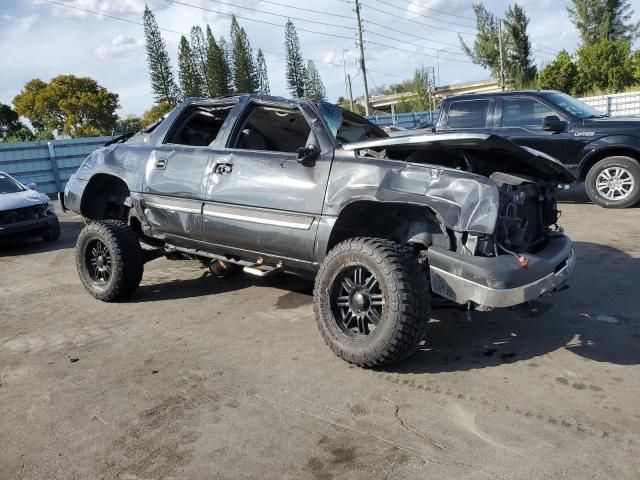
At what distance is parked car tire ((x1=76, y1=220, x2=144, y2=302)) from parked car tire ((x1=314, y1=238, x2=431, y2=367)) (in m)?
2.22

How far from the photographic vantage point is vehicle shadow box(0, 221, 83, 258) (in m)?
8.48

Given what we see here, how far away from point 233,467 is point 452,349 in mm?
1789

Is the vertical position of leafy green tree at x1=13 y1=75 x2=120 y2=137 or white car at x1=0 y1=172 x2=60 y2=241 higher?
leafy green tree at x1=13 y1=75 x2=120 y2=137

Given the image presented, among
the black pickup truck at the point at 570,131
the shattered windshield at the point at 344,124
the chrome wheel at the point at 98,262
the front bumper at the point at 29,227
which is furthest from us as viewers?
the front bumper at the point at 29,227

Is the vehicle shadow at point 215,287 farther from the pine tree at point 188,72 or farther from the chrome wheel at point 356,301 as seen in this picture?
the pine tree at point 188,72

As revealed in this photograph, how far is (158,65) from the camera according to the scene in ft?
192

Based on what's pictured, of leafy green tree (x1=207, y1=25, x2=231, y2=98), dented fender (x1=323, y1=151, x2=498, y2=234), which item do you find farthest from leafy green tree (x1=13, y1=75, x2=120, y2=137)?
dented fender (x1=323, y1=151, x2=498, y2=234)

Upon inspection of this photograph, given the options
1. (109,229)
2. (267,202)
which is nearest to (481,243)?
(267,202)

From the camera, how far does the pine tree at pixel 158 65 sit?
2263 inches

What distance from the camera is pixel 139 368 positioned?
12.0 ft

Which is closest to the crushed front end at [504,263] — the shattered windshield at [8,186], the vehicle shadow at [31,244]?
the vehicle shadow at [31,244]

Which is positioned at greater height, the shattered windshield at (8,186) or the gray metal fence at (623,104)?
the gray metal fence at (623,104)

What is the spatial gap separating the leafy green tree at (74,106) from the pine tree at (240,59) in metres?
13.5

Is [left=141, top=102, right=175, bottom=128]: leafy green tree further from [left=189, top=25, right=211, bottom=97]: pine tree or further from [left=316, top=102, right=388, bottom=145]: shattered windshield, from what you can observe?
[left=316, top=102, right=388, bottom=145]: shattered windshield
